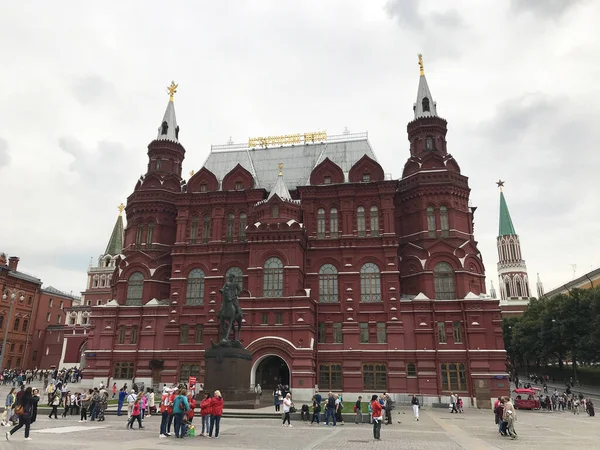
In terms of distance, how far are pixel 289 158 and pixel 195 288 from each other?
62.0ft

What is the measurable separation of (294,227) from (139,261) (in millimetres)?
18134

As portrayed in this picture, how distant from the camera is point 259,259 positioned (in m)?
44.4

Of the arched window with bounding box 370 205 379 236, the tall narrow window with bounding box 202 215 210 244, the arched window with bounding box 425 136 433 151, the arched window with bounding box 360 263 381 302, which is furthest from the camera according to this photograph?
the arched window with bounding box 425 136 433 151

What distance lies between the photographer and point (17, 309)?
242 ft

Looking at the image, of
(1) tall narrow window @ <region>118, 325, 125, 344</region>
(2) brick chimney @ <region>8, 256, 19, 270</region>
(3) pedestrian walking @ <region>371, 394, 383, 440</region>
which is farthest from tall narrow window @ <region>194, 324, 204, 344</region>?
(2) brick chimney @ <region>8, 256, 19, 270</region>

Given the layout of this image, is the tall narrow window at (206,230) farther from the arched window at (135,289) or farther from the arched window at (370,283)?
the arched window at (370,283)

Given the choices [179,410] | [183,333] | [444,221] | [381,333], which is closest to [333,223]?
[444,221]

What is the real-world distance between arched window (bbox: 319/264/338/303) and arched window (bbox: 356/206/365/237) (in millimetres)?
4628

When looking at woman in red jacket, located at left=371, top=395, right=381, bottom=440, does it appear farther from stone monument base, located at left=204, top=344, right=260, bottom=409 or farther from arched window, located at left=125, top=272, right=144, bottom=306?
arched window, located at left=125, top=272, right=144, bottom=306

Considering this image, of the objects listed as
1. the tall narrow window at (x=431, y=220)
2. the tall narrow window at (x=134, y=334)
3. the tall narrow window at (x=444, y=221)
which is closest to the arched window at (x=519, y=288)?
the tall narrow window at (x=444, y=221)

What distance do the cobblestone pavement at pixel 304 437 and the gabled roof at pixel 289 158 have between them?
31780 millimetres

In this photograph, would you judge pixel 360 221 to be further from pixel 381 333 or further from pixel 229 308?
pixel 229 308

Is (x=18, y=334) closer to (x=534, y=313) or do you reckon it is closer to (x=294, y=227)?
(x=294, y=227)

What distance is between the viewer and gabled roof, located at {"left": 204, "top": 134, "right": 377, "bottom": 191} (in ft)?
175
